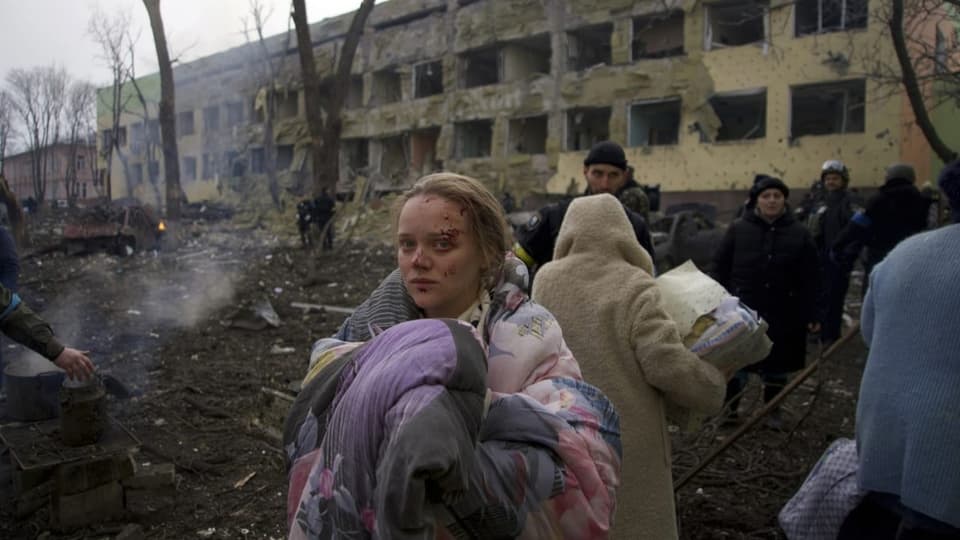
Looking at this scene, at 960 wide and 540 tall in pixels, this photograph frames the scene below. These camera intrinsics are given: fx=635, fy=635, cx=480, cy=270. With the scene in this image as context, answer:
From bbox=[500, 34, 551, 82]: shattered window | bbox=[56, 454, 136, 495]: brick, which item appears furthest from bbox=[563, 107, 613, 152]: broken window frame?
bbox=[56, 454, 136, 495]: brick

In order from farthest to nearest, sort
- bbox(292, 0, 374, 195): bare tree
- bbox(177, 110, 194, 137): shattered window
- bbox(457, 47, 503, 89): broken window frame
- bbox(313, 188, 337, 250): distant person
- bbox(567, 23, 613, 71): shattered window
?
bbox(177, 110, 194, 137): shattered window, bbox(457, 47, 503, 89): broken window frame, bbox(567, 23, 613, 71): shattered window, bbox(292, 0, 374, 195): bare tree, bbox(313, 188, 337, 250): distant person

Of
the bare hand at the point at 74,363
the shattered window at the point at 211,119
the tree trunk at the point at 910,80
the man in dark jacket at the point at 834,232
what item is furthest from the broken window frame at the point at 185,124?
the tree trunk at the point at 910,80

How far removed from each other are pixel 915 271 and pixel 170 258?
51.3 feet

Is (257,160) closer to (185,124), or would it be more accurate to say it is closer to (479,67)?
(185,124)

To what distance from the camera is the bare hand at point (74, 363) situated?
2.91m

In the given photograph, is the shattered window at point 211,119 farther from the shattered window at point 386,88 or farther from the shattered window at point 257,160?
the shattered window at point 386,88

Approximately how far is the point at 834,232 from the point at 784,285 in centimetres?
245

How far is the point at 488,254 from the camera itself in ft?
4.65

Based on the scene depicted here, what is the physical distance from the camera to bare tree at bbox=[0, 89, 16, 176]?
526 centimetres

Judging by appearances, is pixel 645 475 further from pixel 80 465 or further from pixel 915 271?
pixel 80 465

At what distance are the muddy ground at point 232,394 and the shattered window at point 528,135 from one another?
48.1 feet

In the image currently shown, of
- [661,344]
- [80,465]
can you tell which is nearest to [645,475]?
[661,344]

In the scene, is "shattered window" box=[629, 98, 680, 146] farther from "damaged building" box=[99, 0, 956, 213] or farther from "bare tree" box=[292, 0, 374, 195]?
"bare tree" box=[292, 0, 374, 195]

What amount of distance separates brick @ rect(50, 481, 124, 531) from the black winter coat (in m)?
4.07
